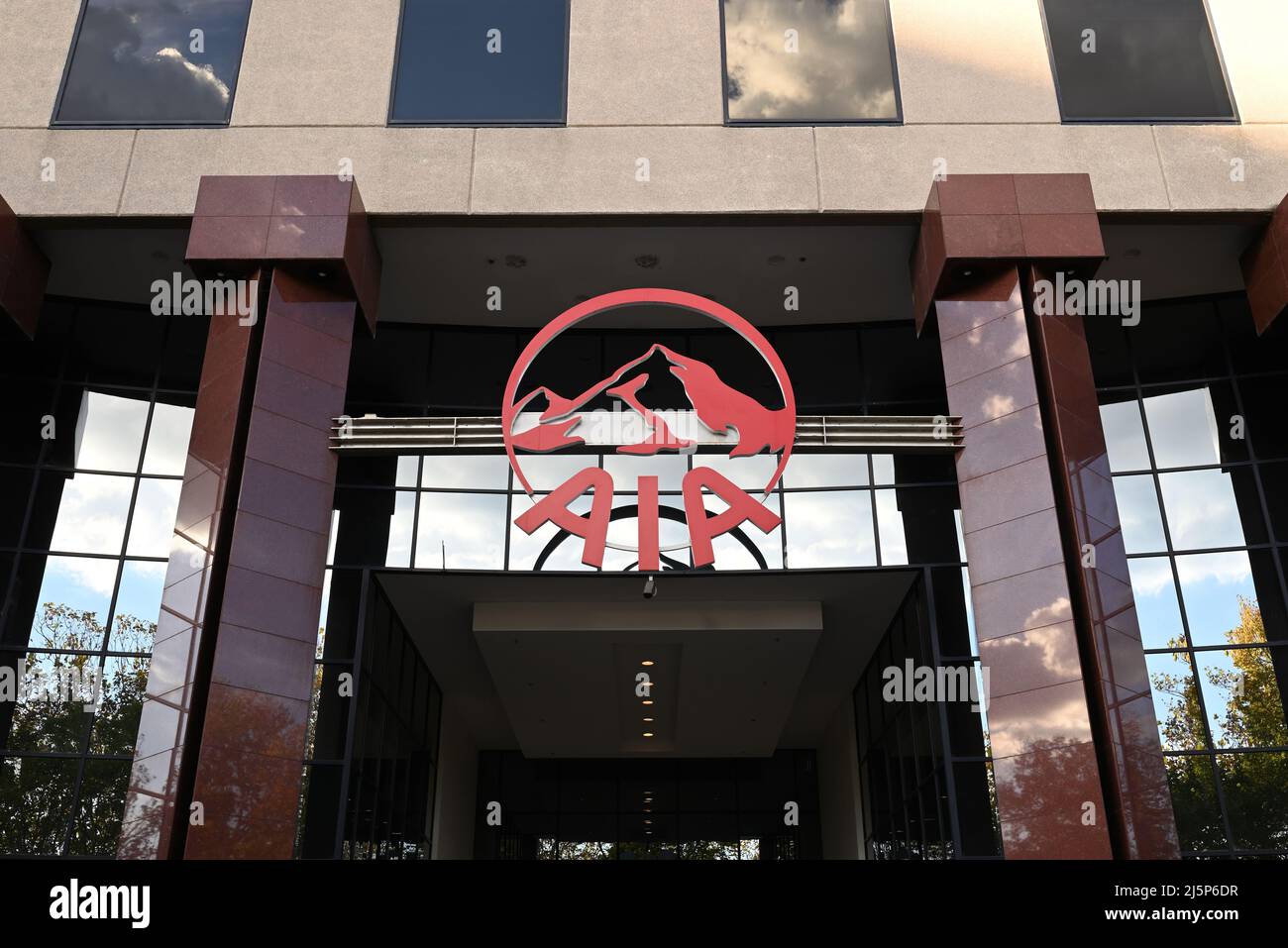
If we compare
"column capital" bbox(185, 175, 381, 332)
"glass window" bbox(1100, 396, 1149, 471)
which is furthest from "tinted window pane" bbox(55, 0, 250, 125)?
"glass window" bbox(1100, 396, 1149, 471)

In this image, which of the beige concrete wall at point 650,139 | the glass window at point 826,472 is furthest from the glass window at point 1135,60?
the glass window at point 826,472

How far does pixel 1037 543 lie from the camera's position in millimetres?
15133

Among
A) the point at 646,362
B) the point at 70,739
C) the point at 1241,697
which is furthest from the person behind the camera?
the point at 646,362

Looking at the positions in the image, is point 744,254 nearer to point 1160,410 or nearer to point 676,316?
point 676,316

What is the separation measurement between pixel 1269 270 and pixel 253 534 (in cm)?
1638

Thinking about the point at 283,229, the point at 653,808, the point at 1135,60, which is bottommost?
the point at 653,808

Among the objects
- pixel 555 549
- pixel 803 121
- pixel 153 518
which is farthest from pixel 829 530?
pixel 153 518

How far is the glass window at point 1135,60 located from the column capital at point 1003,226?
7.02ft

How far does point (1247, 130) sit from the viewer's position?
17844 millimetres

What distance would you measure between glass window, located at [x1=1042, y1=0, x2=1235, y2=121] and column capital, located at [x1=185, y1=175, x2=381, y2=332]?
477 inches

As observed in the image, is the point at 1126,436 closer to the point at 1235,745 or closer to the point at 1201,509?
the point at 1201,509

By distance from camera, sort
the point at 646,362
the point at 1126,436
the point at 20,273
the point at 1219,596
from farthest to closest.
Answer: the point at 646,362 → the point at 1126,436 → the point at 1219,596 → the point at 20,273

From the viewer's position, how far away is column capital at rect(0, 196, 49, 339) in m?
17.0
